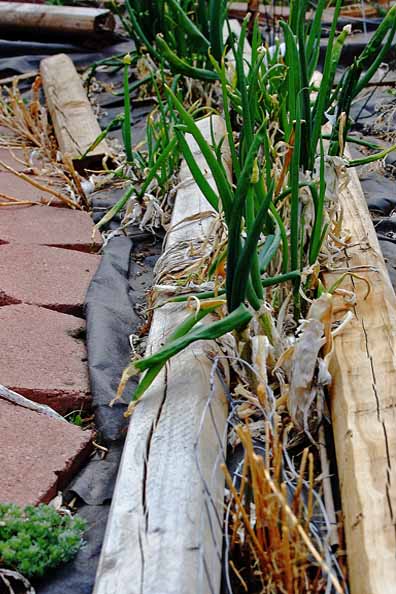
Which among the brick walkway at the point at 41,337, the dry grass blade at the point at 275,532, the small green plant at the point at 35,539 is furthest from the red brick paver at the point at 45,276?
the dry grass blade at the point at 275,532

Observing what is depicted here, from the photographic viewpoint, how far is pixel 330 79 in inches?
80.1

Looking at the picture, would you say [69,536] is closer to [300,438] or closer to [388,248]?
[300,438]

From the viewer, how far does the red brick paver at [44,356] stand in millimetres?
1923

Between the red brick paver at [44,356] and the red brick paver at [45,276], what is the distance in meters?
0.07

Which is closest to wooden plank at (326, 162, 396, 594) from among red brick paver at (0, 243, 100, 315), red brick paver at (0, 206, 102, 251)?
red brick paver at (0, 243, 100, 315)

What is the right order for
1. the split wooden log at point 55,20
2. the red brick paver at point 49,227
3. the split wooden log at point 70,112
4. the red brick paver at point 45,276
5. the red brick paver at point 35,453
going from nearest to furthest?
the red brick paver at point 35,453 < the red brick paver at point 45,276 < the red brick paver at point 49,227 < the split wooden log at point 70,112 < the split wooden log at point 55,20

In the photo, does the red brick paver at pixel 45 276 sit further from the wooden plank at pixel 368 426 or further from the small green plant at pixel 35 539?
the small green plant at pixel 35 539

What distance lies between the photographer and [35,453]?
1671mm

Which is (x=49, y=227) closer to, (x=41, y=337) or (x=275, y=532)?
(x=41, y=337)

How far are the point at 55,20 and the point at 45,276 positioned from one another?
2932 millimetres

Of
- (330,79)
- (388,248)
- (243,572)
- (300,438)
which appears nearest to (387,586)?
(243,572)

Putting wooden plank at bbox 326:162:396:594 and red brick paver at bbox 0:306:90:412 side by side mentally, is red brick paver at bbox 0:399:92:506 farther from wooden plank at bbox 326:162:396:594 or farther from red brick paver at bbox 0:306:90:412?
wooden plank at bbox 326:162:396:594

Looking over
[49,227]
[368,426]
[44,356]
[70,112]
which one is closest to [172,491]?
[368,426]

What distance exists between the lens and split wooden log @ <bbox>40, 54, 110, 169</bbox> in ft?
11.1
